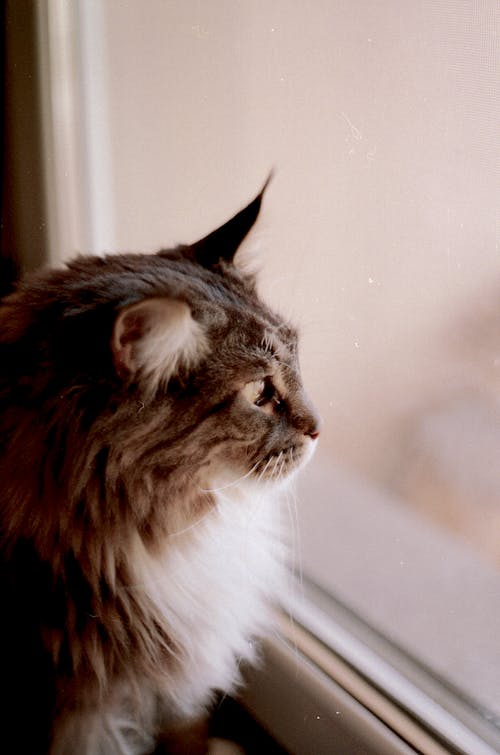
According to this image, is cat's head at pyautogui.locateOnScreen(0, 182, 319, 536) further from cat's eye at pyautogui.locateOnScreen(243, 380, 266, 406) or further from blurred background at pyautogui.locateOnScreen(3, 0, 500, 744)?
blurred background at pyautogui.locateOnScreen(3, 0, 500, 744)

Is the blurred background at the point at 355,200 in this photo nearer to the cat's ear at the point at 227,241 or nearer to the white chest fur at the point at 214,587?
the cat's ear at the point at 227,241

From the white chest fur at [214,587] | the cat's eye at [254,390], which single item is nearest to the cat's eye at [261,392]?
the cat's eye at [254,390]

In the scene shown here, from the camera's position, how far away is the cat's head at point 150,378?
0.67 meters

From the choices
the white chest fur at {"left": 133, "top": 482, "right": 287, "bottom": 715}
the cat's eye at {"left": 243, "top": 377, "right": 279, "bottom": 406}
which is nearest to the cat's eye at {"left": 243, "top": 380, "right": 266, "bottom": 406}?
the cat's eye at {"left": 243, "top": 377, "right": 279, "bottom": 406}

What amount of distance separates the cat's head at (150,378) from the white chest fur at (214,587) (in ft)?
0.31

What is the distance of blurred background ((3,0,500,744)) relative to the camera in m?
0.86

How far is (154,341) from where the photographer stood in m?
0.65

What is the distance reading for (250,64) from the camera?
3.59ft

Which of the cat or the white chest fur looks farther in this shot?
the white chest fur

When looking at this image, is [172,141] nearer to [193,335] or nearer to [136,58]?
[136,58]

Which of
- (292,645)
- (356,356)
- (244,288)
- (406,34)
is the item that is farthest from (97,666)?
(406,34)

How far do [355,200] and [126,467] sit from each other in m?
0.54

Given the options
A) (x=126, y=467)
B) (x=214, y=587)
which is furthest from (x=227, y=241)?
(x=214, y=587)

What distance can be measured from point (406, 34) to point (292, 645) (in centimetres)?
87
